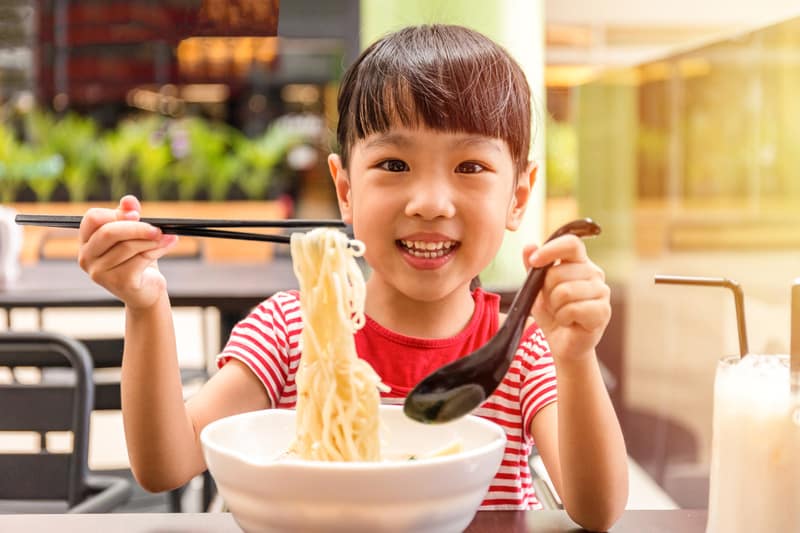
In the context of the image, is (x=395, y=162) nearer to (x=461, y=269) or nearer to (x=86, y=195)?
(x=461, y=269)

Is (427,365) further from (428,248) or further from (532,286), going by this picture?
(532,286)

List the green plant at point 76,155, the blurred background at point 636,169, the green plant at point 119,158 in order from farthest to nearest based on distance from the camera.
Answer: the green plant at point 76,155
the green plant at point 119,158
the blurred background at point 636,169

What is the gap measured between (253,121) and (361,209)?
10.5 metres

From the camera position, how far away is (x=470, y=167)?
3.65 ft

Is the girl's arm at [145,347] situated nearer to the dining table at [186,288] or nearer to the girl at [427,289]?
the girl at [427,289]

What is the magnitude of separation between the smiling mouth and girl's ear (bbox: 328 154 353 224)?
13cm

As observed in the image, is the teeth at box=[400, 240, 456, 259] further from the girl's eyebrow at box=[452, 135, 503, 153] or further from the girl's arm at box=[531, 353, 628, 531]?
the girl's arm at box=[531, 353, 628, 531]

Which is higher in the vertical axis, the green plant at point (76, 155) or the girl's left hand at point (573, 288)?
the green plant at point (76, 155)

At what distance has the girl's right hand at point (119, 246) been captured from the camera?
2.97 ft


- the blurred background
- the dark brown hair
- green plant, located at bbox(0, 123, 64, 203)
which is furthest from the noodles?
green plant, located at bbox(0, 123, 64, 203)

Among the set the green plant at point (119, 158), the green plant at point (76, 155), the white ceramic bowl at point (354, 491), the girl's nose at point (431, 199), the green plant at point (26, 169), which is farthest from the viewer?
the green plant at point (76, 155)

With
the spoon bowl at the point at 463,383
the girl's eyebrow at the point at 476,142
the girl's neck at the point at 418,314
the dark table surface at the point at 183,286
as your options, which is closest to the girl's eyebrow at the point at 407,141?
the girl's eyebrow at the point at 476,142

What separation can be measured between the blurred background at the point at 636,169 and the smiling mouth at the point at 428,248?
0.34 metres

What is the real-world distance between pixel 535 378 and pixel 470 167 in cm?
31
